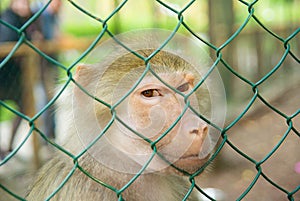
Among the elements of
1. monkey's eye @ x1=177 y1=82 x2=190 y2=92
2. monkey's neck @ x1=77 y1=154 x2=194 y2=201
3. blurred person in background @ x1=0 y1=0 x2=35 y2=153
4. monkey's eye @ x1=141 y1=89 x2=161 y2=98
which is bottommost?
monkey's neck @ x1=77 y1=154 x2=194 y2=201

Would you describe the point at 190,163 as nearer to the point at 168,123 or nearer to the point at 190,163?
the point at 190,163

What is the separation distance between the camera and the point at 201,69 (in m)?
3.06

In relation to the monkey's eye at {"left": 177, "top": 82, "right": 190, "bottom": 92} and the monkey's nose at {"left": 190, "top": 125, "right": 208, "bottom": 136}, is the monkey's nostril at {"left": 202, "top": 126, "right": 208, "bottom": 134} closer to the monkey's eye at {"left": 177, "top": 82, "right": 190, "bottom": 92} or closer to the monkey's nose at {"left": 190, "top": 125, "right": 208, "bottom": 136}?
the monkey's nose at {"left": 190, "top": 125, "right": 208, "bottom": 136}

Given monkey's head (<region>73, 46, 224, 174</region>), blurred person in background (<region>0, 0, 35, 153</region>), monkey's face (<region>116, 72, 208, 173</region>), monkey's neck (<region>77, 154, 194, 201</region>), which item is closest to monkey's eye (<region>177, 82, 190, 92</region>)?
monkey's head (<region>73, 46, 224, 174</region>)

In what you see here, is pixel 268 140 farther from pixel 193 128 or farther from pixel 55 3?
pixel 193 128

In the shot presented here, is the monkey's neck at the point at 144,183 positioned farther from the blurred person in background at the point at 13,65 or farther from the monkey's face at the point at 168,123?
the blurred person in background at the point at 13,65

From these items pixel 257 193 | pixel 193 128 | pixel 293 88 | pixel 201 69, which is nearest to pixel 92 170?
pixel 193 128

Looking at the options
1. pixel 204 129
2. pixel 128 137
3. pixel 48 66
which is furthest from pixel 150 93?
pixel 48 66

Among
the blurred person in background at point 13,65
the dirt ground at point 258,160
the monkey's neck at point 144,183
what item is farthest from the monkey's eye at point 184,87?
the blurred person in background at point 13,65

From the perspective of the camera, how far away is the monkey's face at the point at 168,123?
2.36 metres

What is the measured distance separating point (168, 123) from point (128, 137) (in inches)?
9.4

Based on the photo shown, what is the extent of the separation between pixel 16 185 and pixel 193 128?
4489mm

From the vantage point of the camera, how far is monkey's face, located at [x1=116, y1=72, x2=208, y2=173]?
93.0 inches

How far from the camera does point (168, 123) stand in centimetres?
245
